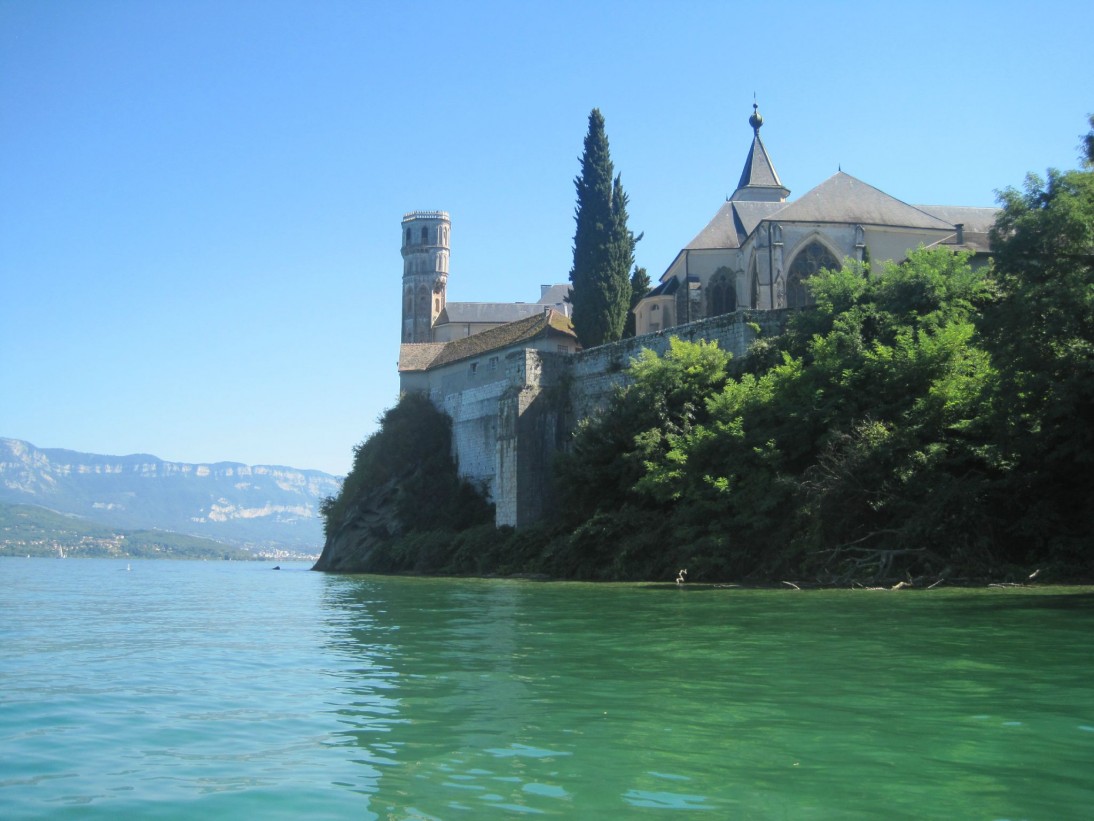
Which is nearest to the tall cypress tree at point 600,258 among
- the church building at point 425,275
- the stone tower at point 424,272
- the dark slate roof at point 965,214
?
the dark slate roof at point 965,214

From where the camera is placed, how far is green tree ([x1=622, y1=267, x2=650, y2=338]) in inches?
2061

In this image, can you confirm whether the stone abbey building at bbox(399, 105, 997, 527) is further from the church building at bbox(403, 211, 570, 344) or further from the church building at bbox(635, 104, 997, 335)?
the church building at bbox(403, 211, 570, 344)

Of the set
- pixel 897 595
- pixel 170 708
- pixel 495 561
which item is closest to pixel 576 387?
pixel 495 561

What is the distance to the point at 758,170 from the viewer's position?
205 feet

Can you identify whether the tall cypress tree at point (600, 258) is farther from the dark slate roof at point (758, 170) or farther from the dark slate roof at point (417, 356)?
the dark slate roof at point (758, 170)

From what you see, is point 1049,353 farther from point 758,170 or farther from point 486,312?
point 486,312

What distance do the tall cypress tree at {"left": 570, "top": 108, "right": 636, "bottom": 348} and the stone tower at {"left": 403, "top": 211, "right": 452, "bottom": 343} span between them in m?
42.3

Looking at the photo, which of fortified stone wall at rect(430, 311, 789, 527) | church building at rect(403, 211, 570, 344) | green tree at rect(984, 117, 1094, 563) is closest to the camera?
green tree at rect(984, 117, 1094, 563)

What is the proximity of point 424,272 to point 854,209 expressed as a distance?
52.3m

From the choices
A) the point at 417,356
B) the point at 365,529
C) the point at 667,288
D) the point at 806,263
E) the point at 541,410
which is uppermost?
the point at 667,288

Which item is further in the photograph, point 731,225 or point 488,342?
point 731,225

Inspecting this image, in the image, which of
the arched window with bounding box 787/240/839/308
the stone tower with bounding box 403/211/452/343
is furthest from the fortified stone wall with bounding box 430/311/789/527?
the stone tower with bounding box 403/211/452/343

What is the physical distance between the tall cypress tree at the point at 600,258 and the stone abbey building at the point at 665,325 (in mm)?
1660

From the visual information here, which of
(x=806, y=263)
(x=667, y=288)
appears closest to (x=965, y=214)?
(x=806, y=263)
